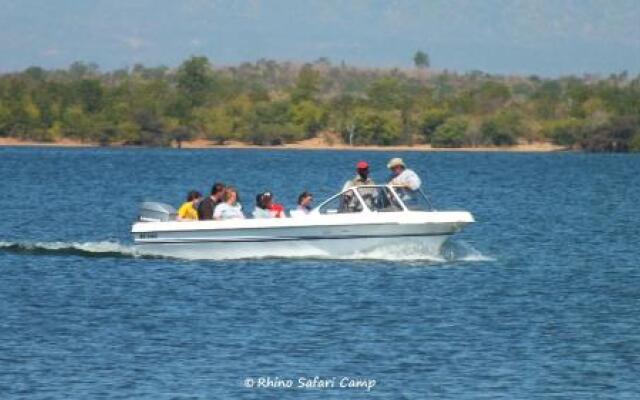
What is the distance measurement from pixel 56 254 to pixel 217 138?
92.6m

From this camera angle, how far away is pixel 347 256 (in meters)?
33.2

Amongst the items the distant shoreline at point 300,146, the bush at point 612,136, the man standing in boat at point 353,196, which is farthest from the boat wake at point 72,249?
the bush at point 612,136

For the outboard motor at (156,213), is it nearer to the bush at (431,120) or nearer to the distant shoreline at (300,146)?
the bush at (431,120)

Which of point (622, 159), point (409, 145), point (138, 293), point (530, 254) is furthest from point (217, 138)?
point (138, 293)

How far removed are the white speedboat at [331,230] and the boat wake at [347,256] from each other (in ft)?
0.27

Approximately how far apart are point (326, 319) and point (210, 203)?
608 cm

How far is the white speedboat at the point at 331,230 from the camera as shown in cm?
3247

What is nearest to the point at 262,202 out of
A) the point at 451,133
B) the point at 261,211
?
the point at 261,211

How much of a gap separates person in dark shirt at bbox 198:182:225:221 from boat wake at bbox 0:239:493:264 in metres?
0.94

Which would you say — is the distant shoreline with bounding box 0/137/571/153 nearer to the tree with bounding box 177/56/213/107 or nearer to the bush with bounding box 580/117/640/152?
the bush with bounding box 580/117/640/152

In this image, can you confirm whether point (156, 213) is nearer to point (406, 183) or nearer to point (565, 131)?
point (406, 183)

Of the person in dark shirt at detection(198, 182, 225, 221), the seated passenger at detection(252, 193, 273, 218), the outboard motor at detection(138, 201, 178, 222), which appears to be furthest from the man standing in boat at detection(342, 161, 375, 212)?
the outboard motor at detection(138, 201, 178, 222)

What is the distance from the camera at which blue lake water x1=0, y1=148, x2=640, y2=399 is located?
2302 centimetres

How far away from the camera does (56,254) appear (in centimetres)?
3566
